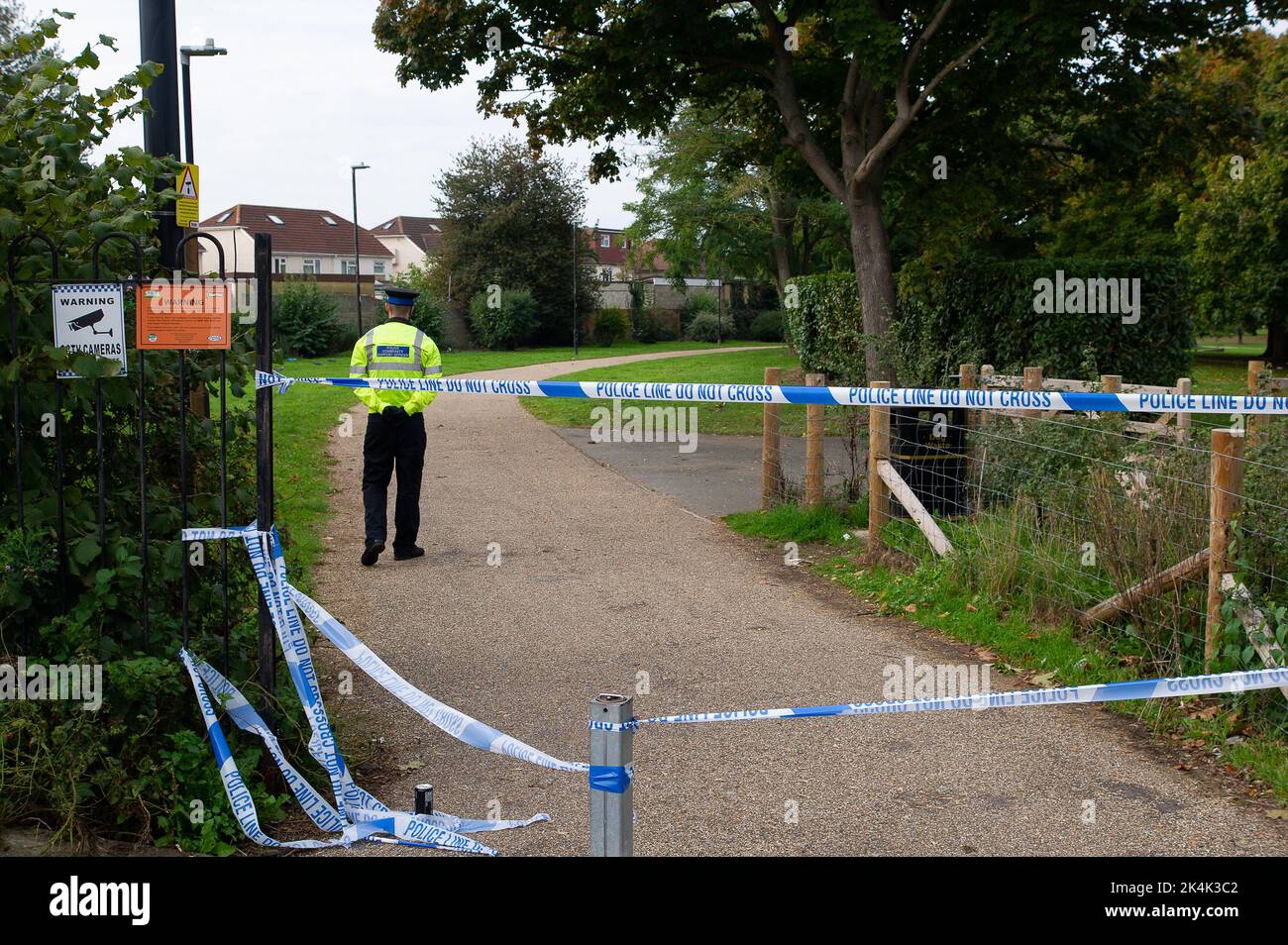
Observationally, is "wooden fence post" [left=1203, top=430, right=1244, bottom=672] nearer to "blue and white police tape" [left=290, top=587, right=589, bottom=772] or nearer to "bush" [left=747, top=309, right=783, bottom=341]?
"blue and white police tape" [left=290, top=587, right=589, bottom=772]

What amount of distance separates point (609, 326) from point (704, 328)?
236 inches

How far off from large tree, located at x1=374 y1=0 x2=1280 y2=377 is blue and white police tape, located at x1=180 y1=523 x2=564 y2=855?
10798 millimetres

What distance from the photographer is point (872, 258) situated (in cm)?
1518

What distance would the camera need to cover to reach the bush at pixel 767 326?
57625 millimetres

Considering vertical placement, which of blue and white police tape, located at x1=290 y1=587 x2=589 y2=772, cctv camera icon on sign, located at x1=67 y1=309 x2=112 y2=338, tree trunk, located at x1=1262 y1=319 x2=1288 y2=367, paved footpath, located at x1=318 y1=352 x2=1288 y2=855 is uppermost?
tree trunk, located at x1=1262 y1=319 x2=1288 y2=367

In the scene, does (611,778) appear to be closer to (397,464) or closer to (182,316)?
(182,316)

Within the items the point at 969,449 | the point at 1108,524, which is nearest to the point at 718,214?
the point at 969,449

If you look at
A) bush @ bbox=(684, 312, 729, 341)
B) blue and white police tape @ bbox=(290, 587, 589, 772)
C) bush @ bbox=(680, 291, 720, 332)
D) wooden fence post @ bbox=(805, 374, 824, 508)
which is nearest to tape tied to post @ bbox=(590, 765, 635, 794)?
blue and white police tape @ bbox=(290, 587, 589, 772)

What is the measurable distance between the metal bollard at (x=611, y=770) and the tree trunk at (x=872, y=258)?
12.3 metres

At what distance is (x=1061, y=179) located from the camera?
18.0 metres

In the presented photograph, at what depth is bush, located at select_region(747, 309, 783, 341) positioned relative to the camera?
57.6 m

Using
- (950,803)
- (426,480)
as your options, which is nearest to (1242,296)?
(426,480)

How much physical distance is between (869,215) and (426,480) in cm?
645

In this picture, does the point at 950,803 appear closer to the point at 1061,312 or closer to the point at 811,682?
the point at 811,682
